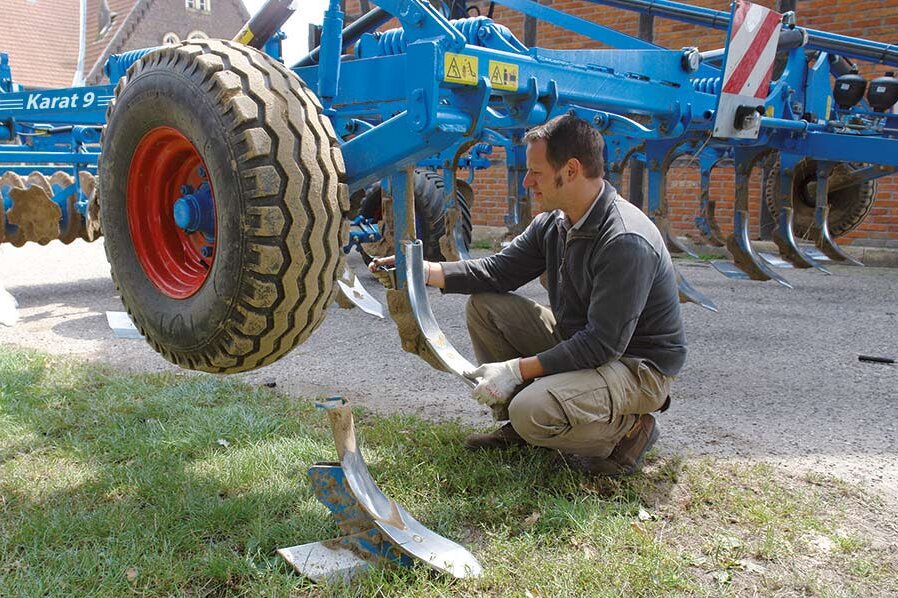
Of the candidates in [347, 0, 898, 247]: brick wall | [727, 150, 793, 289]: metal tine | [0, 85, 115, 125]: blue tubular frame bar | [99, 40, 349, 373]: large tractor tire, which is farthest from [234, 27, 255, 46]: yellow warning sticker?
[347, 0, 898, 247]: brick wall

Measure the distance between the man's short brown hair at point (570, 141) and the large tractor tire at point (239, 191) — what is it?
0.74m

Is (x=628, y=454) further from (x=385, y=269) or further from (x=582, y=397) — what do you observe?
(x=385, y=269)

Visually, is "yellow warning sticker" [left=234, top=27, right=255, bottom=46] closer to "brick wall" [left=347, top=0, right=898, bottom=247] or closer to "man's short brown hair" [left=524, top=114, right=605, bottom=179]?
"man's short brown hair" [left=524, top=114, right=605, bottom=179]

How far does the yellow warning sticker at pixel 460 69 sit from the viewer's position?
2381mm

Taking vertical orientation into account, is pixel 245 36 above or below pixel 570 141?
above

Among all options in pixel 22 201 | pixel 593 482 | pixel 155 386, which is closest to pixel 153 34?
pixel 22 201

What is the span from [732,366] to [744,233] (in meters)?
2.08

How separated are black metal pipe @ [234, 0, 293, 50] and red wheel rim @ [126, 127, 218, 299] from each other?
849mm

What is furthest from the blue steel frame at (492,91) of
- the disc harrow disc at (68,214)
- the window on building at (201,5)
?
the window on building at (201,5)

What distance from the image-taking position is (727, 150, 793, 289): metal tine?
6.03 meters

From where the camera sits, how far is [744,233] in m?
6.06

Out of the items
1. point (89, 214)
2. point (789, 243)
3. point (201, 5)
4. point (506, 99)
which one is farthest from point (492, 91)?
point (201, 5)

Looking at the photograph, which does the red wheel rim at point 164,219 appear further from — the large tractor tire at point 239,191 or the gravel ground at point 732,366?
the gravel ground at point 732,366

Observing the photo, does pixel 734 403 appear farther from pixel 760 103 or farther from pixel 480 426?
pixel 760 103
